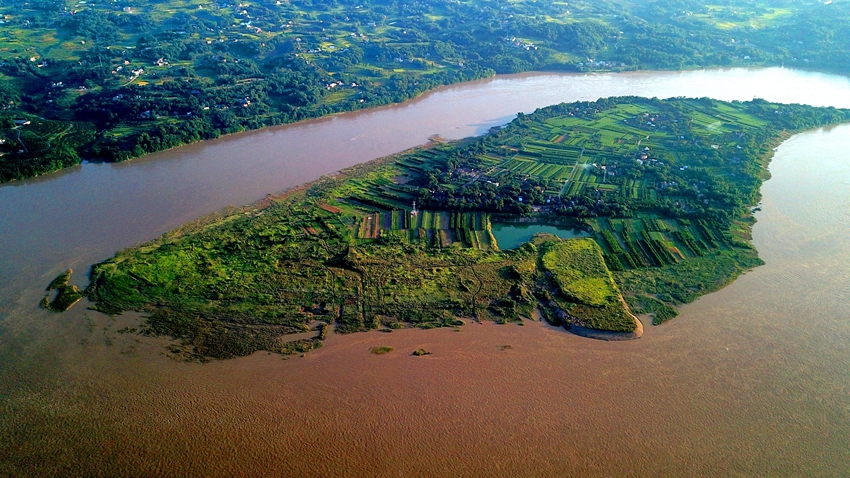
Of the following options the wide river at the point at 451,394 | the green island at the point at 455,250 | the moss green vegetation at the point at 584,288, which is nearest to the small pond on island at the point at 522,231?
the green island at the point at 455,250

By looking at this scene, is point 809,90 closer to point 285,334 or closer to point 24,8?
point 285,334

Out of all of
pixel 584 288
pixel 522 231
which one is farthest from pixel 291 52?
pixel 584 288

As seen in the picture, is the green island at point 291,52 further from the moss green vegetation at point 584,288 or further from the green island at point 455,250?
the moss green vegetation at point 584,288

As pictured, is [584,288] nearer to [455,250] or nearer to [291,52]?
[455,250]

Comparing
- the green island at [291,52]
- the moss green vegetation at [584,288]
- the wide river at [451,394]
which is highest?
the green island at [291,52]

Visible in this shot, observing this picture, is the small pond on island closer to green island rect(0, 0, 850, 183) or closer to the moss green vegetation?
the moss green vegetation

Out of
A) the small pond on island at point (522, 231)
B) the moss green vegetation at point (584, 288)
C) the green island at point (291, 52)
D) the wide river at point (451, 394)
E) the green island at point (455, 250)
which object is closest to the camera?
the wide river at point (451, 394)
